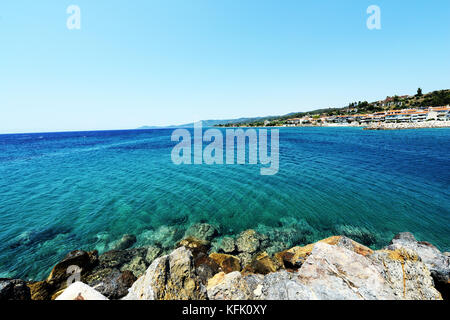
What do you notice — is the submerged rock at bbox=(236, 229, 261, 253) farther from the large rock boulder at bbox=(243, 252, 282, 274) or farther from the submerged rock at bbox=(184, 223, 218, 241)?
the submerged rock at bbox=(184, 223, 218, 241)

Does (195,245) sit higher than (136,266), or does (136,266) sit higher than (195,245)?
(195,245)

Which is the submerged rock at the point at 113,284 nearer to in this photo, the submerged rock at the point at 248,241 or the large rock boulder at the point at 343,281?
the large rock boulder at the point at 343,281

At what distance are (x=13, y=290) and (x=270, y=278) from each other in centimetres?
901

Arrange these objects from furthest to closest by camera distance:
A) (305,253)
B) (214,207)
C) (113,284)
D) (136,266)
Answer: (214,207) < (136,266) < (305,253) < (113,284)

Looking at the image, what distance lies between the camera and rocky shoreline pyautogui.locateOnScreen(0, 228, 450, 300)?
4473 mm

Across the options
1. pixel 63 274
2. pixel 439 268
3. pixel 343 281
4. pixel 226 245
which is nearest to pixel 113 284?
pixel 63 274

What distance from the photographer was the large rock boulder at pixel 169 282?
441 centimetres

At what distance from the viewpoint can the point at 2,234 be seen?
35.4 feet

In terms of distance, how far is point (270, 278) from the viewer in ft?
17.9

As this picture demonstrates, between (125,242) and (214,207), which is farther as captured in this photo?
(214,207)

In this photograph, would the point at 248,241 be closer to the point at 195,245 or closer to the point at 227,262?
the point at 227,262

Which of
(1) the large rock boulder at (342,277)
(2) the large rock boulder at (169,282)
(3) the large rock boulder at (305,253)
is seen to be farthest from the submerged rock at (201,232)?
(1) the large rock boulder at (342,277)

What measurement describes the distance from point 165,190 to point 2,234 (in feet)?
36.5
